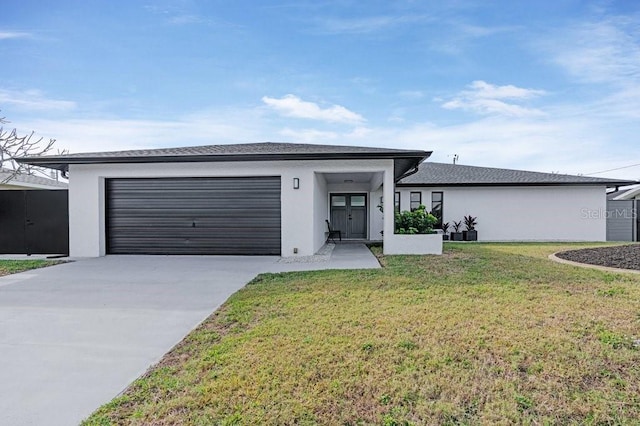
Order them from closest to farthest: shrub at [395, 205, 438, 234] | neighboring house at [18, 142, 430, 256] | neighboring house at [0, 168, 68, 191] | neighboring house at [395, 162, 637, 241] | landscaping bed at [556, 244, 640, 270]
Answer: landscaping bed at [556, 244, 640, 270]
neighboring house at [18, 142, 430, 256]
shrub at [395, 205, 438, 234]
neighboring house at [395, 162, 637, 241]
neighboring house at [0, 168, 68, 191]

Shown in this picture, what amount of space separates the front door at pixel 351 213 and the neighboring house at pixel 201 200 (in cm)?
532

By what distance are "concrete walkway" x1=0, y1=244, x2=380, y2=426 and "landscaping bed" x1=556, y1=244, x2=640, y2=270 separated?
501 cm

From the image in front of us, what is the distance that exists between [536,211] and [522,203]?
2.20ft

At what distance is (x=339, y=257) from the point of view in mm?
9641

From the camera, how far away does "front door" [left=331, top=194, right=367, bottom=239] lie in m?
15.9

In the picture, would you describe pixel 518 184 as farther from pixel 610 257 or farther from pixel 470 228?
pixel 610 257

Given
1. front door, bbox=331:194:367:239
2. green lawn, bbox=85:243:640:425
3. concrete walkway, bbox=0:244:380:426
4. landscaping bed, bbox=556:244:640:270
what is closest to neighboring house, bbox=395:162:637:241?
front door, bbox=331:194:367:239

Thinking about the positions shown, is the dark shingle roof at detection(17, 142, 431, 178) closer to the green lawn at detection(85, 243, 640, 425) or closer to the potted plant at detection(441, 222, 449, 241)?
the green lawn at detection(85, 243, 640, 425)

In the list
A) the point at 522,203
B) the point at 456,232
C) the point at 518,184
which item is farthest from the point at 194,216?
the point at 522,203

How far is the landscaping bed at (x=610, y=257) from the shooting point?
295 inches

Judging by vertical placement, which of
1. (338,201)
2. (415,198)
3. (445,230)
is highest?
(415,198)

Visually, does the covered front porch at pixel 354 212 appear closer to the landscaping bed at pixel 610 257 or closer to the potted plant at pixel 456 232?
the potted plant at pixel 456 232

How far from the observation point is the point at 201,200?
33.9ft

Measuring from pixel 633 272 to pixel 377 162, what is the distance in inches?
233
